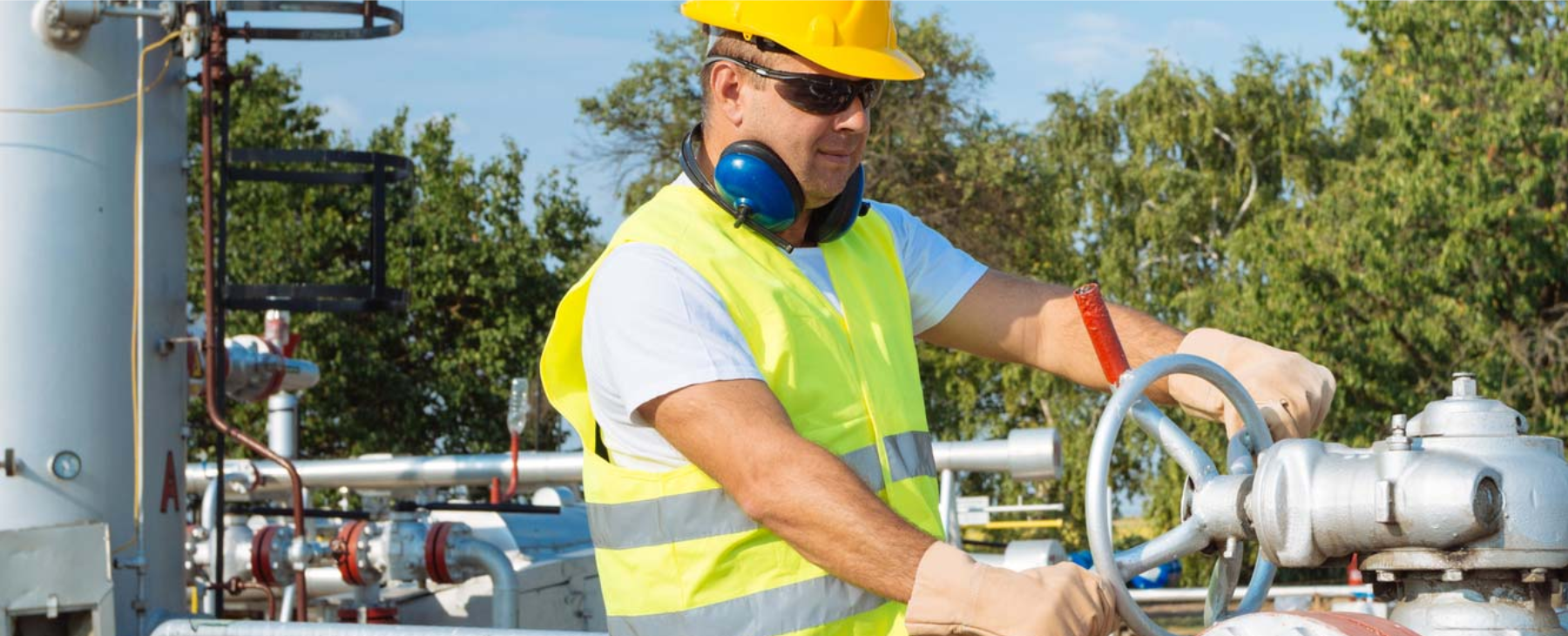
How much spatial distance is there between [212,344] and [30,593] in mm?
A: 1566

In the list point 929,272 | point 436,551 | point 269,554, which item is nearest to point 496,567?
point 436,551

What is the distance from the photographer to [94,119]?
617 cm

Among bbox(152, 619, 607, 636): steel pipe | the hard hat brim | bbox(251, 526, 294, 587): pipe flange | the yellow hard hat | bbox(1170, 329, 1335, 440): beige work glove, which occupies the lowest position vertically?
bbox(251, 526, 294, 587): pipe flange

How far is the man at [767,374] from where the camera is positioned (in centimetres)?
247

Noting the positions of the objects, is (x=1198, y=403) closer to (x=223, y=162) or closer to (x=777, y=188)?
(x=777, y=188)

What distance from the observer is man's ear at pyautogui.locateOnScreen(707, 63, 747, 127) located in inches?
113

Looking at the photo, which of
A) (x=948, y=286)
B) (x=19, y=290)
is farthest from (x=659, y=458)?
(x=19, y=290)

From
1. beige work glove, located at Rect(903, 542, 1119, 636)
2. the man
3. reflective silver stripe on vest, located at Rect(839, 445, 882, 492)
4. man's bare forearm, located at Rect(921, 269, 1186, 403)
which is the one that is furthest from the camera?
man's bare forearm, located at Rect(921, 269, 1186, 403)

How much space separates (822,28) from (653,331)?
1.75 ft

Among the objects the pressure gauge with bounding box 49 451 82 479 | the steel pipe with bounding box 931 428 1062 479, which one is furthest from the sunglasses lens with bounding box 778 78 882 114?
the pressure gauge with bounding box 49 451 82 479

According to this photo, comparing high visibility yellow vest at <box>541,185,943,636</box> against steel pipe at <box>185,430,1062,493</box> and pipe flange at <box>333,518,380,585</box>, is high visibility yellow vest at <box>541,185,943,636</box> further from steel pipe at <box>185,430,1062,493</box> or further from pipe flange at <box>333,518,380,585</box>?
pipe flange at <box>333,518,380,585</box>

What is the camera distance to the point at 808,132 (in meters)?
2.81

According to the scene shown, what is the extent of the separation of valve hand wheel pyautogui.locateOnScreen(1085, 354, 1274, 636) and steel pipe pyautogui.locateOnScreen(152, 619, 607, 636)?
1.84 meters

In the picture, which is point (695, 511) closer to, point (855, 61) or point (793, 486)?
point (793, 486)
